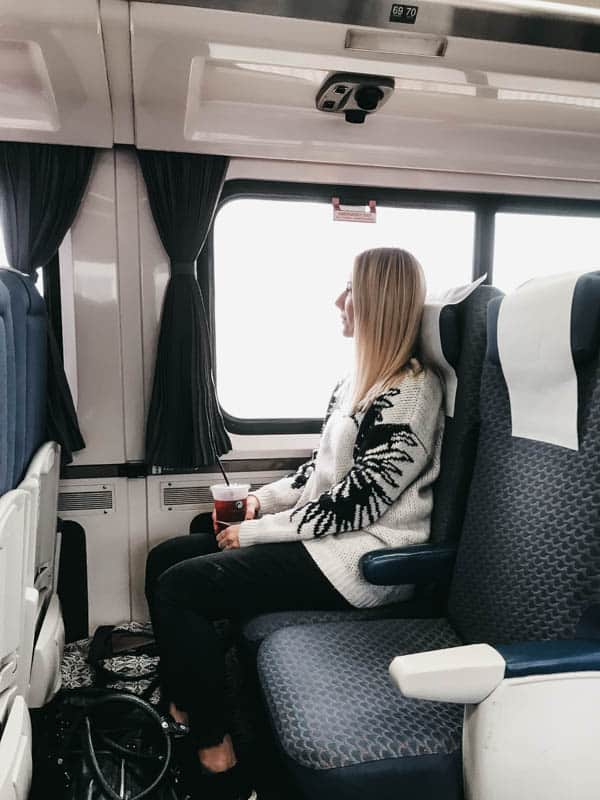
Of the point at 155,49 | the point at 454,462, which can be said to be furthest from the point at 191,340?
the point at 454,462

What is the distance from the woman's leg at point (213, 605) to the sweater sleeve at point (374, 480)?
0.07 metres

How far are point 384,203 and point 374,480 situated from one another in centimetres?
149

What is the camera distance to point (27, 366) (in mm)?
1819

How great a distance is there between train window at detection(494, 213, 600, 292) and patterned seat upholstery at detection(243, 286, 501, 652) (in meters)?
1.25

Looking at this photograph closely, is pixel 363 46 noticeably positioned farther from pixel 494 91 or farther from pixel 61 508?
pixel 61 508

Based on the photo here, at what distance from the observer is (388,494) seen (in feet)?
5.55

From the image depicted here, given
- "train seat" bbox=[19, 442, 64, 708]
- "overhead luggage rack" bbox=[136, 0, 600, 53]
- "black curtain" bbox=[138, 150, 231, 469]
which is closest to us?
"overhead luggage rack" bbox=[136, 0, 600, 53]

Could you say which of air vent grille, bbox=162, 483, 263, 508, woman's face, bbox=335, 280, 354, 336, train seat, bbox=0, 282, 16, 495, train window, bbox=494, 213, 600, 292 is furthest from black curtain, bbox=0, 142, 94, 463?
train window, bbox=494, 213, 600, 292

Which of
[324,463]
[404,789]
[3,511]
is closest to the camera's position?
[404,789]

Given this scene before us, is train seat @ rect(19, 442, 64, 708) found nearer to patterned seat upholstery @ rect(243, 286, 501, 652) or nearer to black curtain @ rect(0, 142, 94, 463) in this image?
black curtain @ rect(0, 142, 94, 463)

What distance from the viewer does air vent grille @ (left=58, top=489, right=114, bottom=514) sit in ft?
8.14

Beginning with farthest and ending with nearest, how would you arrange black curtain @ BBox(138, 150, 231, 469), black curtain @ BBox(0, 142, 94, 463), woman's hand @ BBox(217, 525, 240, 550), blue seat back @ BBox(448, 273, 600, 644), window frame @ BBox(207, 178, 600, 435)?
window frame @ BBox(207, 178, 600, 435) < black curtain @ BBox(138, 150, 231, 469) < black curtain @ BBox(0, 142, 94, 463) < woman's hand @ BBox(217, 525, 240, 550) < blue seat back @ BBox(448, 273, 600, 644)

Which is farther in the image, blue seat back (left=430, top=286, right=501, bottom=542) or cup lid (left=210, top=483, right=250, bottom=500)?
cup lid (left=210, top=483, right=250, bottom=500)

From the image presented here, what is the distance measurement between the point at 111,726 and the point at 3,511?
1008 millimetres
